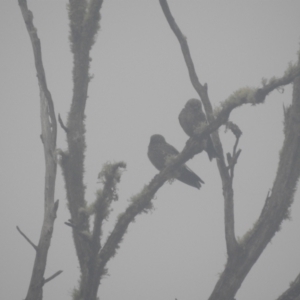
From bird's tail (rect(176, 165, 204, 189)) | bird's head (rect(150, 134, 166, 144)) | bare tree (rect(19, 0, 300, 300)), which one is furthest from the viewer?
bird's head (rect(150, 134, 166, 144))

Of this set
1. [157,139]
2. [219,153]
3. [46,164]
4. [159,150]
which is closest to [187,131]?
[157,139]

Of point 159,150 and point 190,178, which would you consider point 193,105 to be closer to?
point 159,150

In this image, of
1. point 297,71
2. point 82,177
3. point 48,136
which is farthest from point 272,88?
point 48,136

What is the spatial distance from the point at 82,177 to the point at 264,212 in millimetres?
2098

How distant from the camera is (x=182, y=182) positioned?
738 cm

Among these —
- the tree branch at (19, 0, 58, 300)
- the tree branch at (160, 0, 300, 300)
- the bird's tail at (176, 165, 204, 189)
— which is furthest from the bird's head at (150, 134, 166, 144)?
the tree branch at (160, 0, 300, 300)

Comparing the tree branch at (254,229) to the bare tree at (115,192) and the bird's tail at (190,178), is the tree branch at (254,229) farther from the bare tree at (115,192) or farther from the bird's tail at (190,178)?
the bird's tail at (190,178)

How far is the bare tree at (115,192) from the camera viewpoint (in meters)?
3.17

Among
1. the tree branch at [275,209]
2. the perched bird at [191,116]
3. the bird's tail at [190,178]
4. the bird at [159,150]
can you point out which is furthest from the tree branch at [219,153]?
the perched bird at [191,116]

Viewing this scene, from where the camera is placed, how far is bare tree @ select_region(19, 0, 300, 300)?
317cm

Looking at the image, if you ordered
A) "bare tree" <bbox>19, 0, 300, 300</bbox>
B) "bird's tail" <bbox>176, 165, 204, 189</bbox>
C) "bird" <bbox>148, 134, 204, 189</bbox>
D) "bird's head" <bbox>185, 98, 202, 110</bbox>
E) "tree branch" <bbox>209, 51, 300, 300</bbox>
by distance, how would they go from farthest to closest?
"bird's head" <bbox>185, 98, 202, 110</bbox> < "bird" <bbox>148, 134, 204, 189</bbox> < "bird's tail" <bbox>176, 165, 204, 189</bbox> < "tree branch" <bbox>209, 51, 300, 300</bbox> < "bare tree" <bbox>19, 0, 300, 300</bbox>

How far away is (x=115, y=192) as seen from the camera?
10.4ft

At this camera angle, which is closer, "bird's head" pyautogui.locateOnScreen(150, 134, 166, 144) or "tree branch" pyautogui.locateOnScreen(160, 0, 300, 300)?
"tree branch" pyautogui.locateOnScreen(160, 0, 300, 300)

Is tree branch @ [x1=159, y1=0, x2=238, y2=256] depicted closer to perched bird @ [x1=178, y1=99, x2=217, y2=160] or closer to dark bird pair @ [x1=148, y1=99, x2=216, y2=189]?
dark bird pair @ [x1=148, y1=99, x2=216, y2=189]
